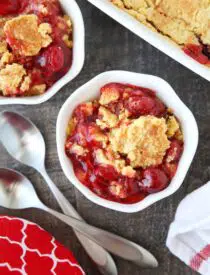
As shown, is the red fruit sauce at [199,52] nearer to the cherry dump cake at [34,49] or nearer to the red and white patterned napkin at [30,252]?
the cherry dump cake at [34,49]

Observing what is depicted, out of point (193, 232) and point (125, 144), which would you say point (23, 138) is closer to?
point (125, 144)

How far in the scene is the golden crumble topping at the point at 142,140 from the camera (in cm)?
139

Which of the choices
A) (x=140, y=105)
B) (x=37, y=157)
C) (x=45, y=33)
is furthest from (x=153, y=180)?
(x=45, y=33)

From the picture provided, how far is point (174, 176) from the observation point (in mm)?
1411

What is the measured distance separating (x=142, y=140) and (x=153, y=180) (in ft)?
0.34

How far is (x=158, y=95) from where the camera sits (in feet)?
4.75

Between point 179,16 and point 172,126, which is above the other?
point 179,16

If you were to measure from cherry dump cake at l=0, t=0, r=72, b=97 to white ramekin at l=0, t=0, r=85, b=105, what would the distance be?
2 cm

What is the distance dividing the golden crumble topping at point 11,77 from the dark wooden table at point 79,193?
0.15 m

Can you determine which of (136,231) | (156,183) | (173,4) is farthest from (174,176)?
(173,4)

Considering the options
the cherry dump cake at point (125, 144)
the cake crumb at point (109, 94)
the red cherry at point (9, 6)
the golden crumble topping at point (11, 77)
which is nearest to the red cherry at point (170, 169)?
the cherry dump cake at point (125, 144)

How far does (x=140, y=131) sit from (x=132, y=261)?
0.38 meters

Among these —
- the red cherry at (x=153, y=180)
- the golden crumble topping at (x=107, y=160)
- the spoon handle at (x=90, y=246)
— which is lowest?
the spoon handle at (x=90, y=246)

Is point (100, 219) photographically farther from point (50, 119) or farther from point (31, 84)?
point (31, 84)
